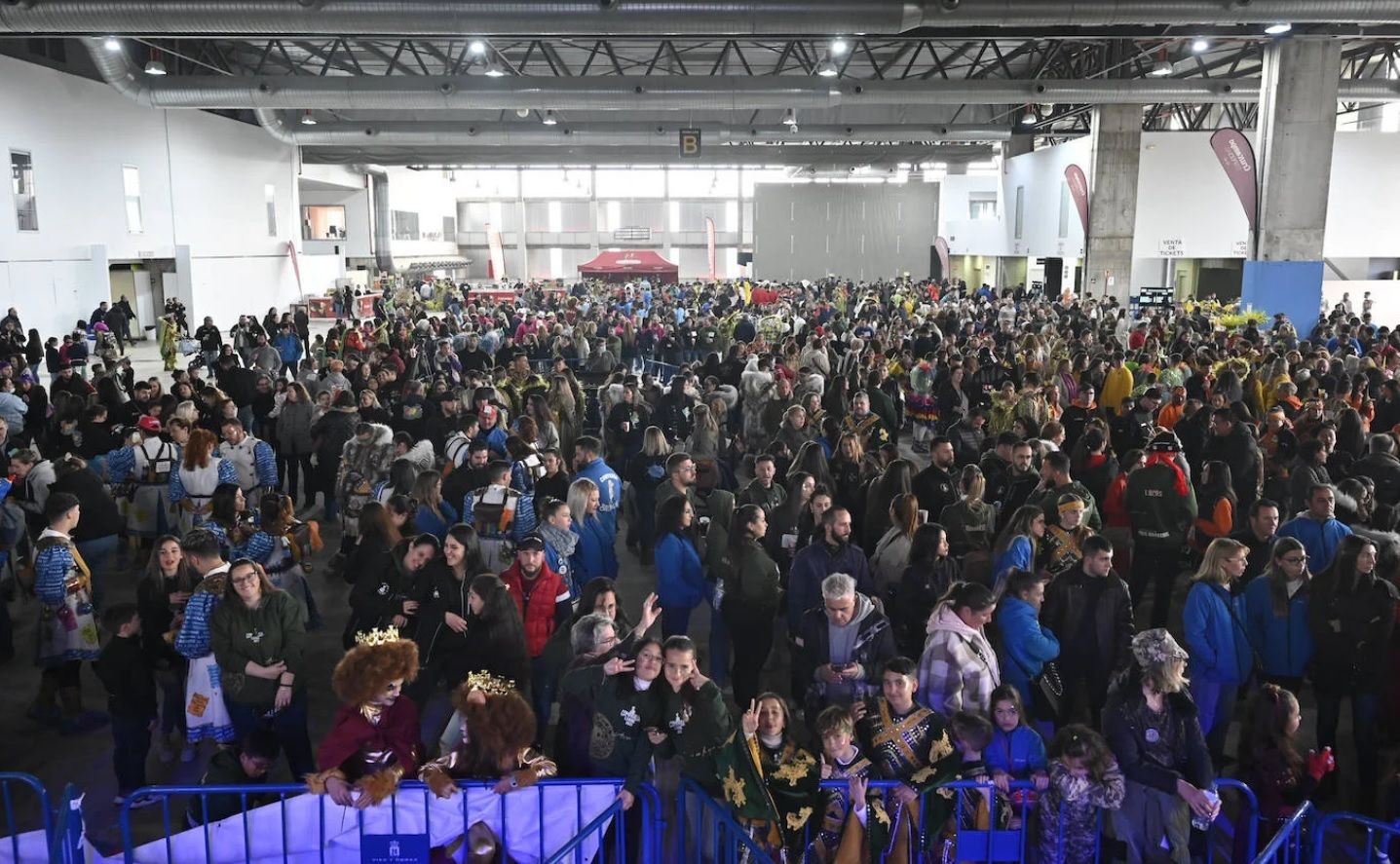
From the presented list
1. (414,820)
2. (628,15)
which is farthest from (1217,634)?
(628,15)

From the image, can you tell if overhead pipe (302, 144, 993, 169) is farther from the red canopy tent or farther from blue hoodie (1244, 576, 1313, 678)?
blue hoodie (1244, 576, 1313, 678)

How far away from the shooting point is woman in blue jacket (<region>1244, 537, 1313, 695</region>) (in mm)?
5281

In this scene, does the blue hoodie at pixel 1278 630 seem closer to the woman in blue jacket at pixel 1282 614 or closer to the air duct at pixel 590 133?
the woman in blue jacket at pixel 1282 614

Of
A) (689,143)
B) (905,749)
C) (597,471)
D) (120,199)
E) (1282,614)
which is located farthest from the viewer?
(689,143)

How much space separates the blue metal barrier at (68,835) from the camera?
145 inches

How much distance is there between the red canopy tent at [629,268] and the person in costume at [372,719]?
34.2 m

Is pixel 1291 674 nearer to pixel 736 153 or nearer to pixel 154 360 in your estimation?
pixel 154 360

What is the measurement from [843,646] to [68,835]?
10.5ft

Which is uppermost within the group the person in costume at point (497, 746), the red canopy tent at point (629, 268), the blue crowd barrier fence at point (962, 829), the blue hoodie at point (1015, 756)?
the red canopy tent at point (629, 268)

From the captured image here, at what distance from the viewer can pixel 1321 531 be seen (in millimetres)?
6145

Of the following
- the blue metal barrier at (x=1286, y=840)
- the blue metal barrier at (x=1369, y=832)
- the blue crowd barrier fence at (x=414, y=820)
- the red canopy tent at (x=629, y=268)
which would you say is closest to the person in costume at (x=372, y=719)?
the blue crowd barrier fence at (x=414, y=820)

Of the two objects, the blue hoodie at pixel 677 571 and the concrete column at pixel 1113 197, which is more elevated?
the concrete column at pixel 1113 197

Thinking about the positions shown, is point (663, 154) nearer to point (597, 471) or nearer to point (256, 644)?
point (597, 471)

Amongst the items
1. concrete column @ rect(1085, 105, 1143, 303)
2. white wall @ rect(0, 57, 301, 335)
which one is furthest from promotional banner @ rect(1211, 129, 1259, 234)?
white wall @ rect(0, 57, 301, 335)
